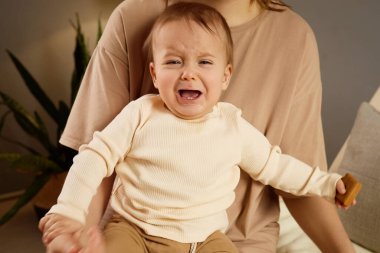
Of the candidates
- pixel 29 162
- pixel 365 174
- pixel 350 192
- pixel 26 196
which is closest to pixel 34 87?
pixel 29 162

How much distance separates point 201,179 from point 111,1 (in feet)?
6.62

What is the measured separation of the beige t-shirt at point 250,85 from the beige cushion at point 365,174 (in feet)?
1.15

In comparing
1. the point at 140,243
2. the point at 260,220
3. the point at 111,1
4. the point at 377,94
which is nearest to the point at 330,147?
the point at 377,94

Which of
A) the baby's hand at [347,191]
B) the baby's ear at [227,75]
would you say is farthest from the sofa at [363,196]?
the baby's ear at [227,75]

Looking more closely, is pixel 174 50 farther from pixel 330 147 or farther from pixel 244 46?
pixel 330 147

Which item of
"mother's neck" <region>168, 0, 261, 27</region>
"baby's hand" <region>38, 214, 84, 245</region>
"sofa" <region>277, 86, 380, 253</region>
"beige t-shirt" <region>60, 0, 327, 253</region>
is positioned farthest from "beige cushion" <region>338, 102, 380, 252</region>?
"baby's hand" <region>38, 214, 84, 245</region>

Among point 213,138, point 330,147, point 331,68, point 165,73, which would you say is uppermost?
point 165,73

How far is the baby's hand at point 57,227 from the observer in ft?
2.40

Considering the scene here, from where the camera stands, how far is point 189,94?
89cm

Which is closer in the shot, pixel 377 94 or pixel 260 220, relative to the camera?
pixel 260 220

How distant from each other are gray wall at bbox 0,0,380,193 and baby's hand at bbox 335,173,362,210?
3.32 feet

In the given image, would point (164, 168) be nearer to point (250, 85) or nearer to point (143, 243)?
point (143, 243)

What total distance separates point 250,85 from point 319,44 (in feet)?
3.47

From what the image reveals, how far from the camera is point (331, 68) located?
1939mm
